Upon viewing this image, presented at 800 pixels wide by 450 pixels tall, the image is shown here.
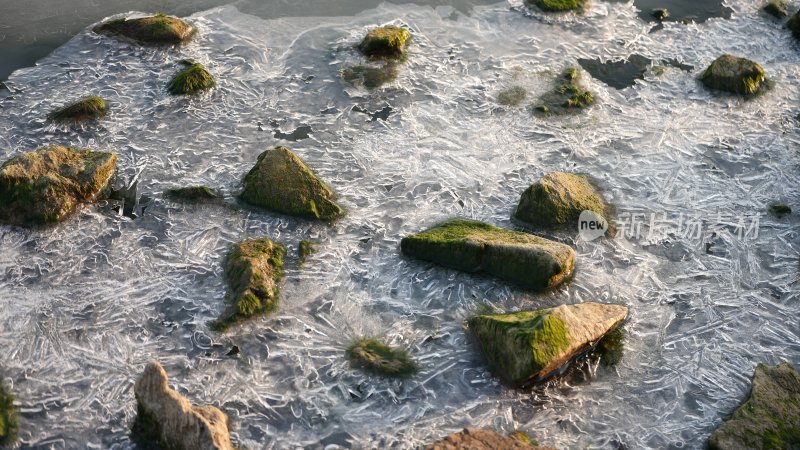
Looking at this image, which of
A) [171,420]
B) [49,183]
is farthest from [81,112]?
[171,420]

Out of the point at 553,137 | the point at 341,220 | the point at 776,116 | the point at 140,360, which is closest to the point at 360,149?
the point at 341,220

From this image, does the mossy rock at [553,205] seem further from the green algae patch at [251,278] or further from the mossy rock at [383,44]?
the mossy rock at [383,44]

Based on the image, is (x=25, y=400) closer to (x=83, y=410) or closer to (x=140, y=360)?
(x=83, y=410)

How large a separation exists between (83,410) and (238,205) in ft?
10.3

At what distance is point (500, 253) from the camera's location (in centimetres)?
797

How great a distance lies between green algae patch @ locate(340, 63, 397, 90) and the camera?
1095 cm

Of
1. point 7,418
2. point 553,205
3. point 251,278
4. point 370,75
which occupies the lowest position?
point 7,418

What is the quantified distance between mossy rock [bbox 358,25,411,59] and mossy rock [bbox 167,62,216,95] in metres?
2.50

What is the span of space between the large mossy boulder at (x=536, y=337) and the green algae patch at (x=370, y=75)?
4832mm

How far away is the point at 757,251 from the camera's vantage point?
28.9ft

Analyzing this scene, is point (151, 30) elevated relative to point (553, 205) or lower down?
elevated

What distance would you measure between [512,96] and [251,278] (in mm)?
5278

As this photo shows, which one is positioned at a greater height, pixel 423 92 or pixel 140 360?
pixel 423 92

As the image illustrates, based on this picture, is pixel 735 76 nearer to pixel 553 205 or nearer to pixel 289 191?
pixel 553 205
